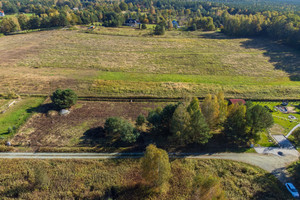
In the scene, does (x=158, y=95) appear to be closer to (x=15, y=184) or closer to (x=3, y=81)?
(x=15, y=184)

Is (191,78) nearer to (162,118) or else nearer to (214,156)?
(162,118)

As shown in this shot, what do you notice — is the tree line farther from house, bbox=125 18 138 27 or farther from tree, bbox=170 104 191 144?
house, bbox=125 18 138 27

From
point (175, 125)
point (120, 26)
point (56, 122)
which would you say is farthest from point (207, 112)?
point (120, 26)

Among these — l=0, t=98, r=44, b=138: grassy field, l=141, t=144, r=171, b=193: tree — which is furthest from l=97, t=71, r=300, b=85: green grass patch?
l=141, t=144, r=171, b=193: tree

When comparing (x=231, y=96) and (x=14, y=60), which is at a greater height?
(x=14, y=60)

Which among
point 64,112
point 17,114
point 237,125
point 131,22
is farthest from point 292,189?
point 131,22

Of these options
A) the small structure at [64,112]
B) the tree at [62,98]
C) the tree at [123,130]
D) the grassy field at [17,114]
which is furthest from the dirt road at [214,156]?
the tree at [62,98]
